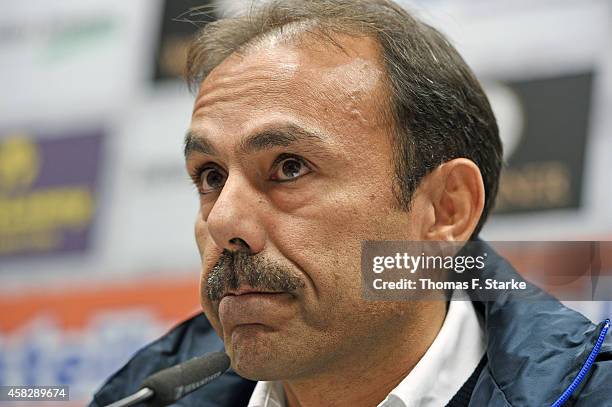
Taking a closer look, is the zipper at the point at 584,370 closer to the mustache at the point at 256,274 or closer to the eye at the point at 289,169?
the mustache at the point at 256,274

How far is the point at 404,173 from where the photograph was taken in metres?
1.81

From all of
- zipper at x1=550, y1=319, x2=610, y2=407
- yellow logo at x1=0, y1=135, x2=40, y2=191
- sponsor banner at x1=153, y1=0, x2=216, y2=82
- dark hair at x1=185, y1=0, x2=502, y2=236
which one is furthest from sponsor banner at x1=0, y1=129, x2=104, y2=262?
zipper at x1=550, y1=319, x2=610, y2=407

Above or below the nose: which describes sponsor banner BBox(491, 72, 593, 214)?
above

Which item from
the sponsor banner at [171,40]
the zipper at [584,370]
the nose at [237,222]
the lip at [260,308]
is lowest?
the zipper at [584,370]

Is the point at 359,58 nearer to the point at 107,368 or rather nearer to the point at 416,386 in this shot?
the point at 416,386

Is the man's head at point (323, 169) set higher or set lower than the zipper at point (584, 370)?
higher

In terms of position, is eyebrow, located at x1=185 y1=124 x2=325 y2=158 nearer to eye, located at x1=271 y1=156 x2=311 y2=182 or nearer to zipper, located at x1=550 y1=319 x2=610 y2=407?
eye, located at x1=271 y1=156 x2=311 y2=182

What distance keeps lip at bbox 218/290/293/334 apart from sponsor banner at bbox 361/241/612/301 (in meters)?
0.16

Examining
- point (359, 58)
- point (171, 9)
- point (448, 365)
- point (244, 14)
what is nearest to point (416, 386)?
point (448, 365)

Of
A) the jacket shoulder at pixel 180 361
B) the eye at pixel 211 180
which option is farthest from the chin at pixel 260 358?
the jacket shoulder at pixel 180 361

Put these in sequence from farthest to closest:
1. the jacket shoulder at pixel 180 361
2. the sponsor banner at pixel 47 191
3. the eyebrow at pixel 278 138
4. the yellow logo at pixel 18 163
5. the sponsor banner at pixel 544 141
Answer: the yellow logo at pixel 18 163, the sponsor banner at pixel 47 191, the sponsor banner at pixel 544 141, the jacket shoulder at pixel 180 361, the eyebrow at pixel 278 138

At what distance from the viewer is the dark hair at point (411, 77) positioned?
184 centimetres

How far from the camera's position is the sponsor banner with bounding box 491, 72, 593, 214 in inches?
125

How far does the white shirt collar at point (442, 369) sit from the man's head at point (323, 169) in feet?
0.15
